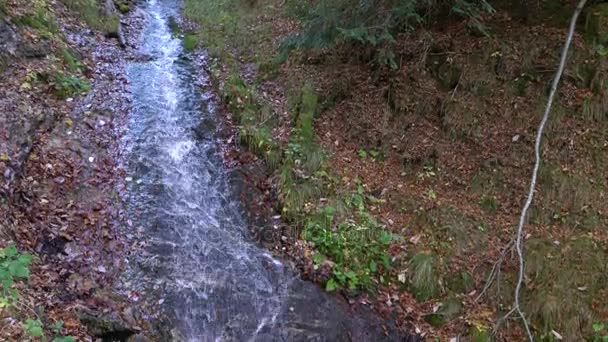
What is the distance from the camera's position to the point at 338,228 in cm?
688

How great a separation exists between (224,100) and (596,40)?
681 centimetres

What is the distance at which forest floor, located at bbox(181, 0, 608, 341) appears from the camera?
6191mm

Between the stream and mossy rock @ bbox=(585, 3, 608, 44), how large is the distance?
5.74 metres

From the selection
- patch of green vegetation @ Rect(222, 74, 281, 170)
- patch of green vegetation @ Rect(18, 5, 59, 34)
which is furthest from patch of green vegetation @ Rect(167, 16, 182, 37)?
patch of green vegetation @ Rect(222, 74, 281, 170)

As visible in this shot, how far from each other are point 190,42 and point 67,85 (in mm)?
4565

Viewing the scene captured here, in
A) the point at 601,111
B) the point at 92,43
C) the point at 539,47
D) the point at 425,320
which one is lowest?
the point at 425,320

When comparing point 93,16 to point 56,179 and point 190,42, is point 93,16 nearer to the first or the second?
point 190,42

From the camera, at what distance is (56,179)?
6.55 m

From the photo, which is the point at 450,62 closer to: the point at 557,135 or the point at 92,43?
the point at 557,135

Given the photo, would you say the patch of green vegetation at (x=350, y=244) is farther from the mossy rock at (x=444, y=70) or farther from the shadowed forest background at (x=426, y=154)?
the mossy rock at (x=444, y=70)

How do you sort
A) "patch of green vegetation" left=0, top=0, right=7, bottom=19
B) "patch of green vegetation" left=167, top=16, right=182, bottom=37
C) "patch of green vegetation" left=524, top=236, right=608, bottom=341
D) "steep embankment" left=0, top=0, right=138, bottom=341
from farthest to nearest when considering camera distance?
1. "patch of green vegetation" left=167, top=16, right=182, bottom=37
2. "patch of green vegetation" left=0, top=0, right=7, bottom=19
3. "patch of green vegetation" left=524, top=236, right=608, bottom=341
4. "steep embankment" left=0, top=0, right=138, bottom=341

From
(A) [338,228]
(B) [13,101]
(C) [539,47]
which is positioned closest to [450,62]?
(C) [539,47]

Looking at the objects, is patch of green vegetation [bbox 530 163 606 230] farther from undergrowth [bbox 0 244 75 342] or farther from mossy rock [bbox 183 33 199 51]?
mossy rock [bbox 183 33 199 51]

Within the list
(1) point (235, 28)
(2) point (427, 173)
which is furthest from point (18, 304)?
(1) point (235, 28)
